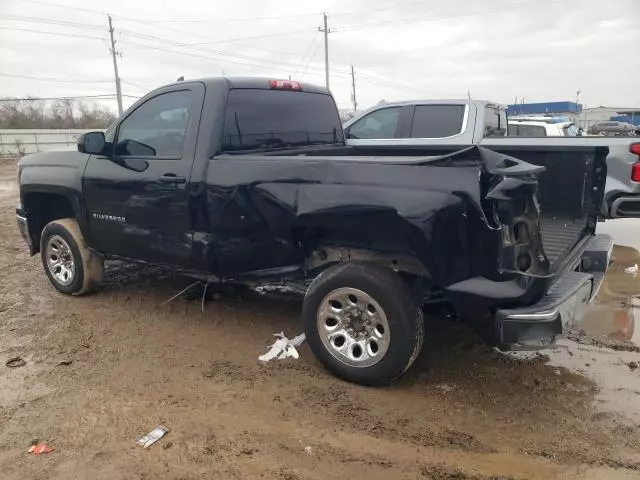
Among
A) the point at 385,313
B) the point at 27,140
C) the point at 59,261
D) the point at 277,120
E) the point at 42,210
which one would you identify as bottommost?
the point at 27,140

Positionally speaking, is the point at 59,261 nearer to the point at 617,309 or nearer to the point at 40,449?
the point at 40,449

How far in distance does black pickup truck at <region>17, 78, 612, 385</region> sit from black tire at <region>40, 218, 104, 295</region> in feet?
0.06

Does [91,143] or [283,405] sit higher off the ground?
[91,143]

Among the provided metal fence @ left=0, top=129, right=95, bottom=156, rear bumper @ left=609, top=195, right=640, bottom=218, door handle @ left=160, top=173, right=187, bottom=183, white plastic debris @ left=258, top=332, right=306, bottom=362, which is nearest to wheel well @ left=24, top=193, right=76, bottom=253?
door handle @ left=160, top=173, right=187, bottom=183

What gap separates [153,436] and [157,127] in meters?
2.63

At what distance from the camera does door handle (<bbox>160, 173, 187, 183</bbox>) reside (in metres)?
4.39

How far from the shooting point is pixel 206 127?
4359mm

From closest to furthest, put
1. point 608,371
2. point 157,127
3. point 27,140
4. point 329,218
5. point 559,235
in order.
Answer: point 329,218, point 608,371, point 559,235, point 157,127, point 27,140

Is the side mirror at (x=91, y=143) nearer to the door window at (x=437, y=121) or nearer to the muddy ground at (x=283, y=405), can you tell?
the muddy ground at (x=283, y=405)

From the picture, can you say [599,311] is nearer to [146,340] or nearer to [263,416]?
[263,416]

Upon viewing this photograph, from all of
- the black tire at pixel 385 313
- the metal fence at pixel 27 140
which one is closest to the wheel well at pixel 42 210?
the black tire at pixel 385 313

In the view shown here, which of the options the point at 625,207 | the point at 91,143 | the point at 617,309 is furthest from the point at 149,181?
the point at 625,207

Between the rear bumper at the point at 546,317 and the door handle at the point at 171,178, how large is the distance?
2527 millimetres

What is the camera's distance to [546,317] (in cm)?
316
